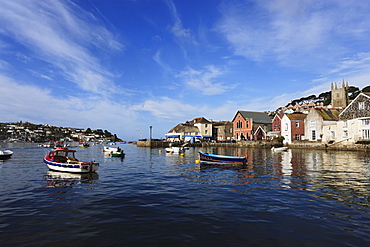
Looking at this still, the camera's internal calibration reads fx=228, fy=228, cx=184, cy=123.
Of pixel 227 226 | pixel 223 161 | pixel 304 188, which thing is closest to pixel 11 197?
pixel 227 226

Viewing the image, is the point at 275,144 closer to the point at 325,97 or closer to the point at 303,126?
the point at 303,126

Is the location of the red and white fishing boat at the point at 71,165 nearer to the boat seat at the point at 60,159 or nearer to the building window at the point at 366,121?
the boat seat at the point at 60,159

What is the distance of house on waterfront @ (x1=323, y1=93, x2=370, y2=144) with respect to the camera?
48.2 meters

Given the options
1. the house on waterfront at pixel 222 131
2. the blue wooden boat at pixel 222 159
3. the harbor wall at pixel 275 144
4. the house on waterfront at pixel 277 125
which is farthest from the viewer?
the house on waterfront at pixel 222 131

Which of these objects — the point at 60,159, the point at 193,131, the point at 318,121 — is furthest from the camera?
the point at 193,131

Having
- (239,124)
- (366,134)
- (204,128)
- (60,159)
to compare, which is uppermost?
(239,124)

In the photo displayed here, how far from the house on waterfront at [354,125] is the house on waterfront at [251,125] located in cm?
2496

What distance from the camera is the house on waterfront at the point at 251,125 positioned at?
80562 millimetres

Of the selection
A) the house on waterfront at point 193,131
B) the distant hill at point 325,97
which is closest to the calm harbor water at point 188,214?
the house on waterfront at point 193,131

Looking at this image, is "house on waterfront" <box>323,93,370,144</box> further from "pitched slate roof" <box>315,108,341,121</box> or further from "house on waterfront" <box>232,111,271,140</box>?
"house on waterfront" <box>232,111,271,140</box>

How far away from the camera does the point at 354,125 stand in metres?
50.1

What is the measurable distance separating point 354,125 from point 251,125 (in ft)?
113

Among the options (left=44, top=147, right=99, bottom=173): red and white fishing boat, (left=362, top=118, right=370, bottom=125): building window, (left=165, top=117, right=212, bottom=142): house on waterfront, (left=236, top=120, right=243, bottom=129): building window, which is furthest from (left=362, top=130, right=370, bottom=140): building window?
(left=165, top=117, right=212, bottom=142): house on waterfront

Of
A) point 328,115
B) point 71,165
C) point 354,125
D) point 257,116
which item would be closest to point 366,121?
point 354,125
